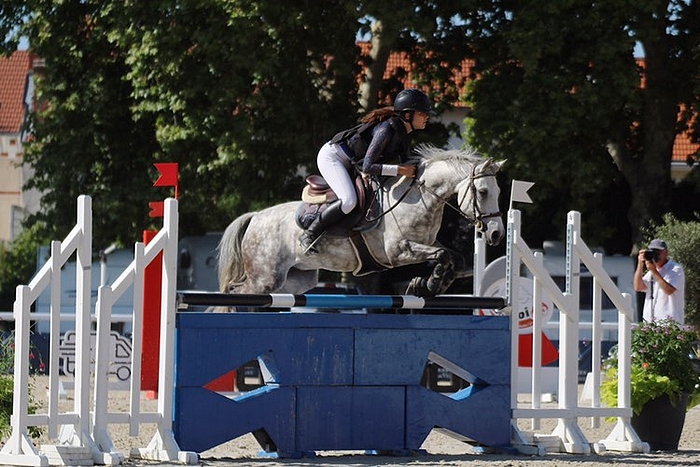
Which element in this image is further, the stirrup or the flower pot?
the flower pot

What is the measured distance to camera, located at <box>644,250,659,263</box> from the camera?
10297 millimetres

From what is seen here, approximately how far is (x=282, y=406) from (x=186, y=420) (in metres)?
0.52

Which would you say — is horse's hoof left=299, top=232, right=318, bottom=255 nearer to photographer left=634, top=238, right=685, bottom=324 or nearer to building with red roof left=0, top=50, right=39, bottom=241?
photographer left=634, top=238, right=685, bottom=324

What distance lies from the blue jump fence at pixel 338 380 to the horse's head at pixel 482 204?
52 cm

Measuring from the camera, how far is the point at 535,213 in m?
20.0

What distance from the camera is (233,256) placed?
7898mm

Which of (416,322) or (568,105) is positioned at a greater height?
(568,105)

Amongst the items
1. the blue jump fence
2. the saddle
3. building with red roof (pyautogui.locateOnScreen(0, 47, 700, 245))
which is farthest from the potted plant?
building with red roof (pyautogui.locateOnScreen(0, 47, 700, 245))

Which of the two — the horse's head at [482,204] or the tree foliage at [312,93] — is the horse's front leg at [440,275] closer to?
the horse's head at [482,204]

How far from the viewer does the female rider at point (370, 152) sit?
23.5ft

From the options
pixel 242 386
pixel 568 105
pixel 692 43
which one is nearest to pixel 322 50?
pixel 568 105

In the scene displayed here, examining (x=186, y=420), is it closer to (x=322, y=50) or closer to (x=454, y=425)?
(x=454, y=425)

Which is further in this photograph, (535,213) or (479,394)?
(535,213)

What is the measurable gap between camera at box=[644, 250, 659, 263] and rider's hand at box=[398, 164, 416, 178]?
3625mm
